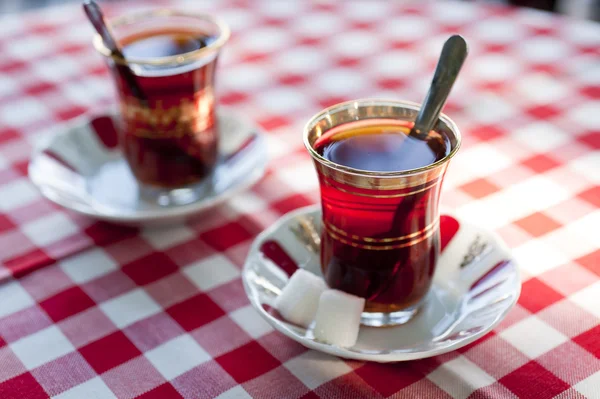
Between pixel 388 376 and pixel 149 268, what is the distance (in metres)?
0.27

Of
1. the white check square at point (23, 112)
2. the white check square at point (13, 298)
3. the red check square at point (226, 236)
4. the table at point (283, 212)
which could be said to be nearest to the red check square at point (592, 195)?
the table at point (283, 212)

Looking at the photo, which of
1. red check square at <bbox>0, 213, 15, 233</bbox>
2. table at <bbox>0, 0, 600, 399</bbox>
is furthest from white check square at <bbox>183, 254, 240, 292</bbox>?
red check square at <bbox>0, 213, 15, 233</bbox>

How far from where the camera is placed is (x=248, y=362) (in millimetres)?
631

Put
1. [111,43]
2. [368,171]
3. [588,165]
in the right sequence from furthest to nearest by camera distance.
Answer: [588,165]
[111,43]
[368,171]

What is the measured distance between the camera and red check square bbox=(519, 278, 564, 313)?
0.68 metres

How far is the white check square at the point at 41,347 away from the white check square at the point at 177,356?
0.25ft

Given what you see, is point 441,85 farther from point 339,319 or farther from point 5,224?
point 5,224

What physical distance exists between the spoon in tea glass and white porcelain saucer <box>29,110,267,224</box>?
12cm

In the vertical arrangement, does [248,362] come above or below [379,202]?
below

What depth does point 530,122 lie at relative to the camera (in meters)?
0.96

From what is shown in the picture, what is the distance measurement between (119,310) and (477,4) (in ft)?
2.79

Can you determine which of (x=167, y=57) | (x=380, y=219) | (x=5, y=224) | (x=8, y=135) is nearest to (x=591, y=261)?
(x=380, y=219)

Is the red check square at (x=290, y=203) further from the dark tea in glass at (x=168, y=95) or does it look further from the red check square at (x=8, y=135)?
the red check square at (x=8, y=135)

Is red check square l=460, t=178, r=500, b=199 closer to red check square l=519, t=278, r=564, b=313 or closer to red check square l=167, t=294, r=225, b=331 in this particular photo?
red check square l=519, t=278, r=564, b=313
